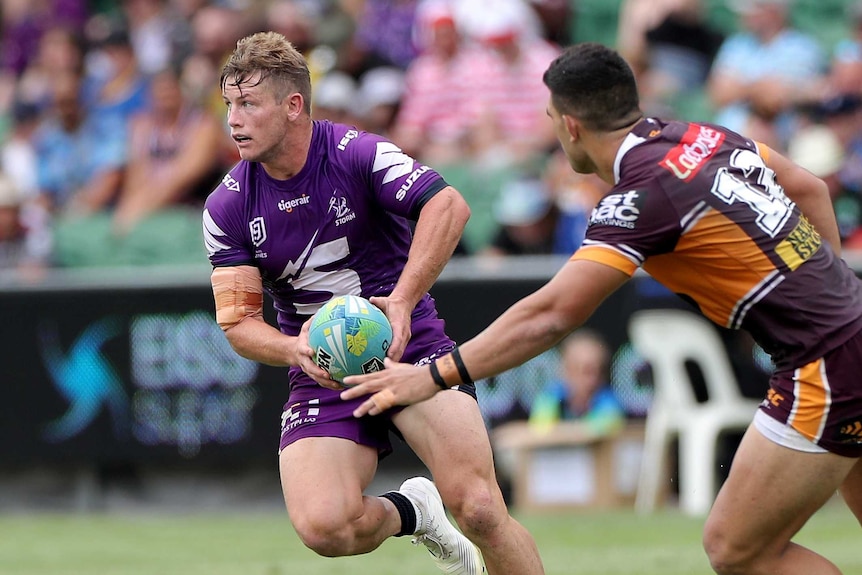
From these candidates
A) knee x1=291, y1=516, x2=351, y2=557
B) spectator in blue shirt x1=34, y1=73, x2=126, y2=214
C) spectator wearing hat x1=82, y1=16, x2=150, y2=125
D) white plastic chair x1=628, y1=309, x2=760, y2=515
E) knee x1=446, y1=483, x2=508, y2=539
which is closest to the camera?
knee x1=446, y1=483, x2=508, y2=539

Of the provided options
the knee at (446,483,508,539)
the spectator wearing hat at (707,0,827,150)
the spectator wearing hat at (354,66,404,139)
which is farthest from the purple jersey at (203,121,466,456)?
the spectator wearing hat at (354,66,404,139)

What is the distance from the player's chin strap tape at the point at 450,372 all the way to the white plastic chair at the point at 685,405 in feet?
22.5

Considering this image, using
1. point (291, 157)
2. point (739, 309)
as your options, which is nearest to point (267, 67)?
point (291, 157)

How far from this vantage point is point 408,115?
14.3m

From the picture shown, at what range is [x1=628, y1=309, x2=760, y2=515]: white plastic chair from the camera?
11945mm

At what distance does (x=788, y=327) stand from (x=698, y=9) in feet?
30.5

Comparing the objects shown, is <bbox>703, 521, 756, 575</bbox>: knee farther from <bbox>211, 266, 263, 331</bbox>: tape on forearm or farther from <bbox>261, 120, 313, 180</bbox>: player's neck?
<bbox>261, 120, 313, 180</bbox>: player's neck

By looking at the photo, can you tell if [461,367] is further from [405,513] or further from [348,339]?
[405,513]

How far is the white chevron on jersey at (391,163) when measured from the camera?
6.70 metres

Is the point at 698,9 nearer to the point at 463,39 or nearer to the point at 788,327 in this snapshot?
the point at 463,39

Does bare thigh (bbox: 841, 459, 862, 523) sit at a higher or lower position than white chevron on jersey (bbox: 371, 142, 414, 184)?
lower

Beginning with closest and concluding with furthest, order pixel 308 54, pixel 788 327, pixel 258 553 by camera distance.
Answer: pixel 788 327 → pixel 258 553 → pixel 308 54

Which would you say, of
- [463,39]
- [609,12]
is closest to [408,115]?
[463,39]

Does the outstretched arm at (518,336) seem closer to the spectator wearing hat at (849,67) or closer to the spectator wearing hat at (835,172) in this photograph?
the spectator wearing hat at (835,172)
